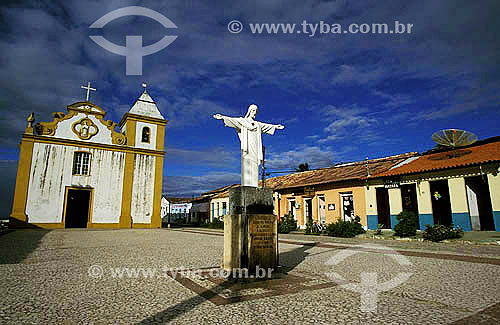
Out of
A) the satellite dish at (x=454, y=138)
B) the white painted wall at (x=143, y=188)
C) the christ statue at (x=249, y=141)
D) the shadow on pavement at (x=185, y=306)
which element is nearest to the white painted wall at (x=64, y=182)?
the white painted wall at (x=143, y=188)

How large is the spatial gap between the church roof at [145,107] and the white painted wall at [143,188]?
3662 millimetres

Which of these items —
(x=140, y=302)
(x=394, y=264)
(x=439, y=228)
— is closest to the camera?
(x=140, y=302)

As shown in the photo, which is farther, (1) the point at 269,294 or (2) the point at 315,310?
(1) the point at 269,294

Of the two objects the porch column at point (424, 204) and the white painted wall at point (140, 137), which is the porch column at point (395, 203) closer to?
the porch column at point (424, 204)

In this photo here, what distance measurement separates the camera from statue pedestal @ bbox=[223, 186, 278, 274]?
205 inches

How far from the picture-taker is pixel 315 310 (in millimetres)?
3529

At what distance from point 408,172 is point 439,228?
13.6 feet

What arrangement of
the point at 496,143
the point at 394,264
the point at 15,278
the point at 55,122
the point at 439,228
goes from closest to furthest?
the point at 15,278 → the point at 394,264 → the point at 439,228 → the point at 496,143 → the point at 55,122

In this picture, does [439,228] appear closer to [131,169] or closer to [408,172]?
[408,172]

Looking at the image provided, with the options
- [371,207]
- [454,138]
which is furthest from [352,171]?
[454,138]

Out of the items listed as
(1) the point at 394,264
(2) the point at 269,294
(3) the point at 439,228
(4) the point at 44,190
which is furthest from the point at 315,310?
(4) the point at 44,190

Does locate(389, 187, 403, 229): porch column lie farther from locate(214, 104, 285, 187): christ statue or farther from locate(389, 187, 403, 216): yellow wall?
locate(214, 104, 285, 187): christ statue

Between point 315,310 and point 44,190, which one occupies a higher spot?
point 44,190

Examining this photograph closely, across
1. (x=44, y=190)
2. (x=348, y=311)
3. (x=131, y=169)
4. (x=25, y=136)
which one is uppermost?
(x=25, y=136)
